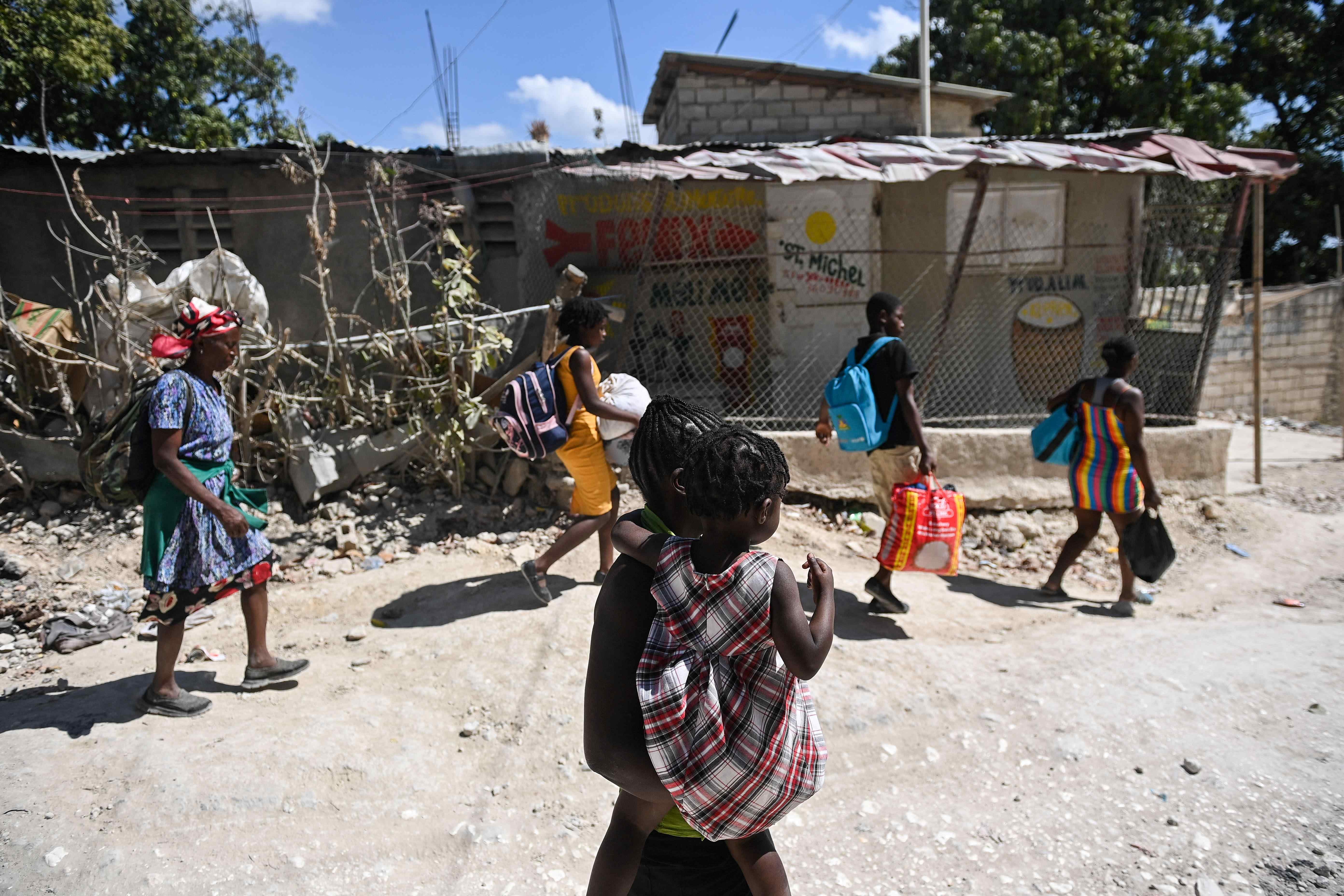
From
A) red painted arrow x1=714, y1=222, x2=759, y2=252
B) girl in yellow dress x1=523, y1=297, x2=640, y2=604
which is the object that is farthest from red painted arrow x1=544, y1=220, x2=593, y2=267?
girl in yellow dress x1=523, y1=297, x2=640, y2=604

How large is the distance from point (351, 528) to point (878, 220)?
5390mm

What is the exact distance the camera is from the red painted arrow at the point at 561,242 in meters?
7.12

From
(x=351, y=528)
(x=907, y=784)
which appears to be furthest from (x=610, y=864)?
(x=351, y=528)

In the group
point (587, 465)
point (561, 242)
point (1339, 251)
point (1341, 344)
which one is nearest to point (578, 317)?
point (587, 465)

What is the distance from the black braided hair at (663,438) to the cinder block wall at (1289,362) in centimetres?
1131

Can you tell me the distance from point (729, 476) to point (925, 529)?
280 cm

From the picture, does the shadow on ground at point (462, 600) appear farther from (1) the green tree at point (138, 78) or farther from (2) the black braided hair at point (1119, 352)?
(1) the green tree at point (138, 78)

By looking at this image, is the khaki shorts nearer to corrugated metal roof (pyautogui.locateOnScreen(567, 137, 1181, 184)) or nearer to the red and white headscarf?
corrugated metal roof (pyautogui.locateOnScreen(567, 137, 1181, 184))

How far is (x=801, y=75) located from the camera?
31.2 ft

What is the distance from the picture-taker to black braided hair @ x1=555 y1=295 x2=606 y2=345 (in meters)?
3.72

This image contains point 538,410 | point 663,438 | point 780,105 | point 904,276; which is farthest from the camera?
point 780,105

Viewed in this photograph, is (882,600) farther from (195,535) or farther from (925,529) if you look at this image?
(195,535)

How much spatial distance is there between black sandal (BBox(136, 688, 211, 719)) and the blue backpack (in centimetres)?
298

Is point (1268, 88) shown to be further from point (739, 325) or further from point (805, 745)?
point (805, 745)
